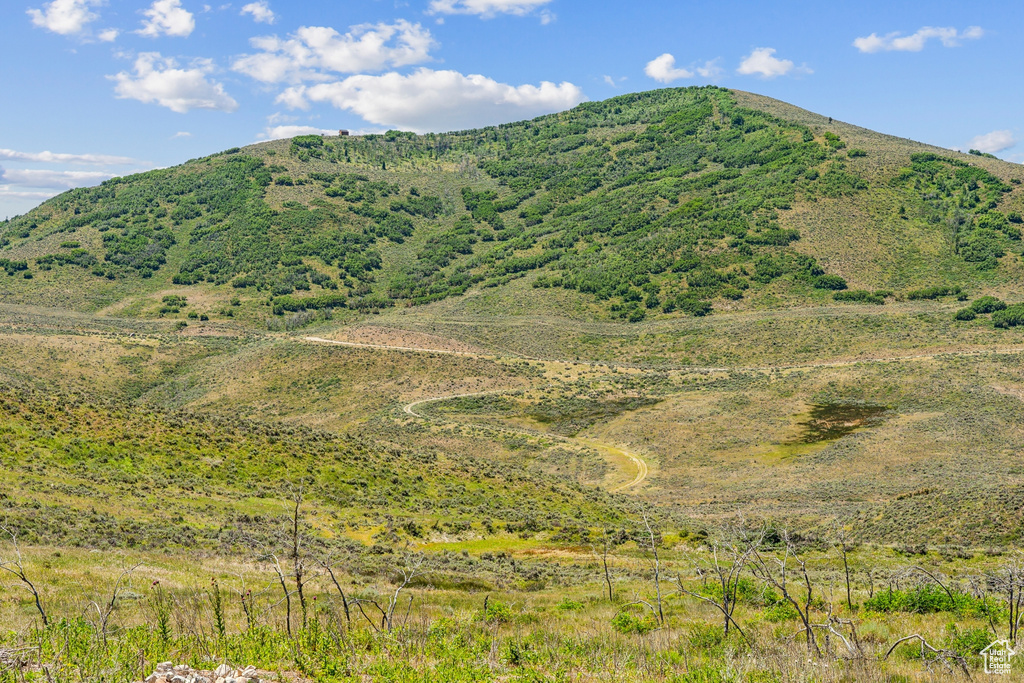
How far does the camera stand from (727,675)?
898cm

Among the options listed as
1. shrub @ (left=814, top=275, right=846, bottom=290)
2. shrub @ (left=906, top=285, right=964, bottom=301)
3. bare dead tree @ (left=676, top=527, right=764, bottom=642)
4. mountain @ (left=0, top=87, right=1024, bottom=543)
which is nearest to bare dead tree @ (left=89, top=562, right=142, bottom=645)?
bare dead tree @ (left=676, top=527, right=764, bottom=642)

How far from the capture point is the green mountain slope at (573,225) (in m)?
100

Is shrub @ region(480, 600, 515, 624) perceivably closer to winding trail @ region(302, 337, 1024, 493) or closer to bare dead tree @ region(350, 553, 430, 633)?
bare dead tree @ region(350, 553, 430, 633)

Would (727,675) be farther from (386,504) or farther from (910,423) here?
(910,423)

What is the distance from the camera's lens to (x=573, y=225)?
13050 cm

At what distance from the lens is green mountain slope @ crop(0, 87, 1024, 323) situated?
100188 millimetres

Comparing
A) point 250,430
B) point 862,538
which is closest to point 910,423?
point 862,538

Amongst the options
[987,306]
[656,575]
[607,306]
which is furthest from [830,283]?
[656,575]

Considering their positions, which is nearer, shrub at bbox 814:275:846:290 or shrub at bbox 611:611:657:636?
shrub at bbox 611:611:657:636

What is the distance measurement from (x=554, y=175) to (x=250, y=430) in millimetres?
128674

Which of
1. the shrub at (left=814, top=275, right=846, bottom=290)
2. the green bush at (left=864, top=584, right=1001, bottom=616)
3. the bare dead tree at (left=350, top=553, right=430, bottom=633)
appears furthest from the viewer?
the shrub at (left=814, top=275, right=846, bottom=290)

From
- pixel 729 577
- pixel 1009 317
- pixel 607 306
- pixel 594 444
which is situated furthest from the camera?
pixel 607 306

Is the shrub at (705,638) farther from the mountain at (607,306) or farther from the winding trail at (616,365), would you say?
the winding trail at (616,365)

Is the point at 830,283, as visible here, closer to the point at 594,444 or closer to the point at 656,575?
the point at 594,444
